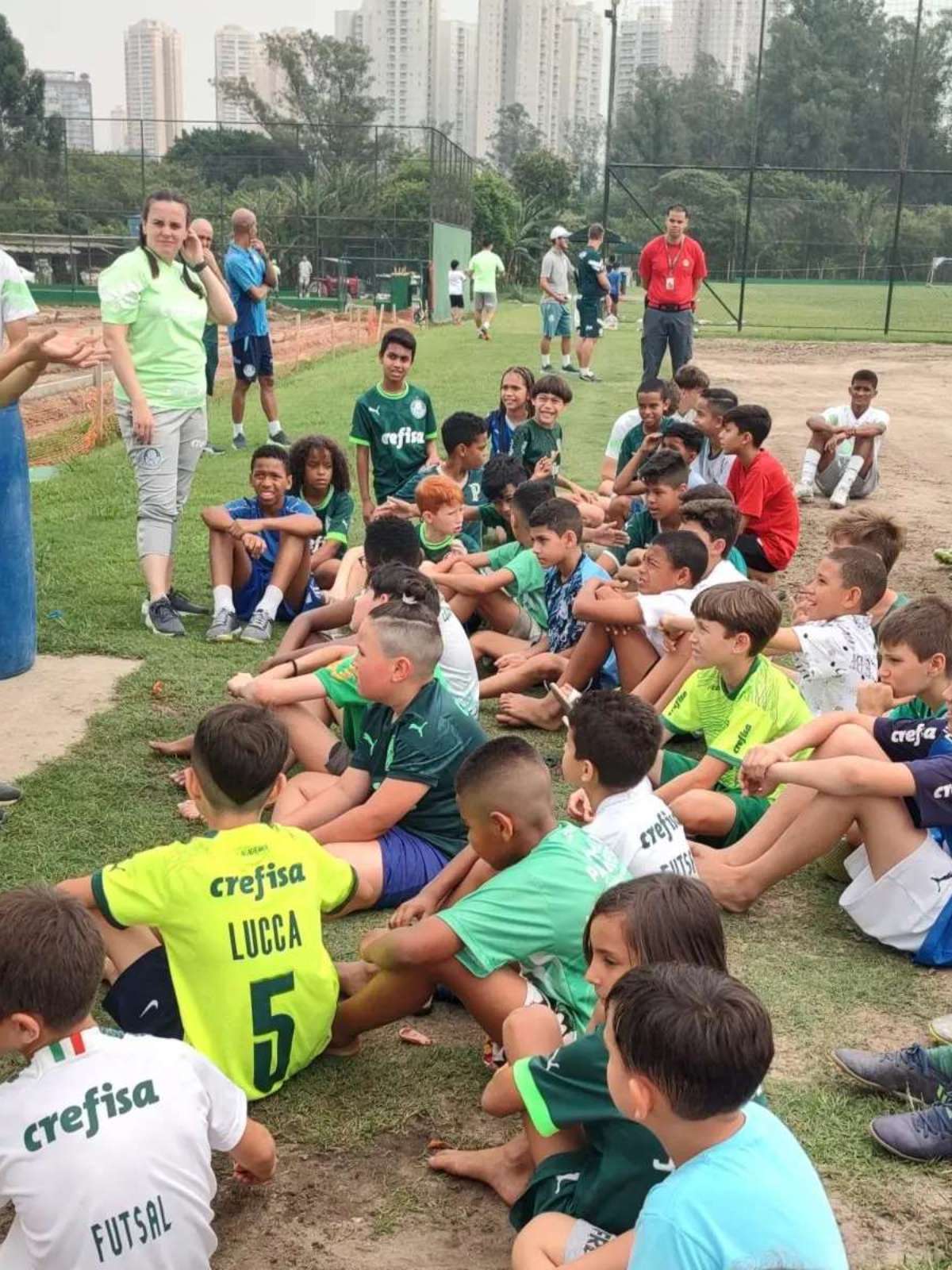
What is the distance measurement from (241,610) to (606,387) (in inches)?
442

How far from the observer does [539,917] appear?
289cm

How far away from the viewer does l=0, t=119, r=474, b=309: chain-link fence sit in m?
34.2

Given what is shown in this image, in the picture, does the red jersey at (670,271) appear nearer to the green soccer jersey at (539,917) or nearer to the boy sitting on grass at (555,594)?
the boy sitting on grass at (555,594)

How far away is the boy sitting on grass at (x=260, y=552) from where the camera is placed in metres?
6.29

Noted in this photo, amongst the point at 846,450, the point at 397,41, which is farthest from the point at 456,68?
→ the point at 846,450

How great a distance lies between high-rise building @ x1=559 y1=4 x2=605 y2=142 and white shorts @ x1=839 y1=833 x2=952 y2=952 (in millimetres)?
133036

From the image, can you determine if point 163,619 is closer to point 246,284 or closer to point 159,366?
point 159,366

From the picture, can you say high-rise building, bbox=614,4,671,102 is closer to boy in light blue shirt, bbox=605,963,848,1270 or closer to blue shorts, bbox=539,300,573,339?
blue shorts, bbox=539,300,573,339

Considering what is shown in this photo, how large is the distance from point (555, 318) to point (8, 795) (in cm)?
1474

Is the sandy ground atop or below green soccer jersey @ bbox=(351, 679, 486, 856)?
below

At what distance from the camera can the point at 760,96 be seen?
2666 centimetres

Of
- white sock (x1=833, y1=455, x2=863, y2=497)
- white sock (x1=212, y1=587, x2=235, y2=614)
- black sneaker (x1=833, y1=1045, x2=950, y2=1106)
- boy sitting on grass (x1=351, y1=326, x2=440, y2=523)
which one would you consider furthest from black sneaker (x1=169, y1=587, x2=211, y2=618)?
white sock (x1=833, y1=455, x2=863, y2=497)

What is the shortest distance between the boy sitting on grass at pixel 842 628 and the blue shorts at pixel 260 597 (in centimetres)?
272

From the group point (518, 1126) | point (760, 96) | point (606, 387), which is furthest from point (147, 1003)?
point (760, 96)
